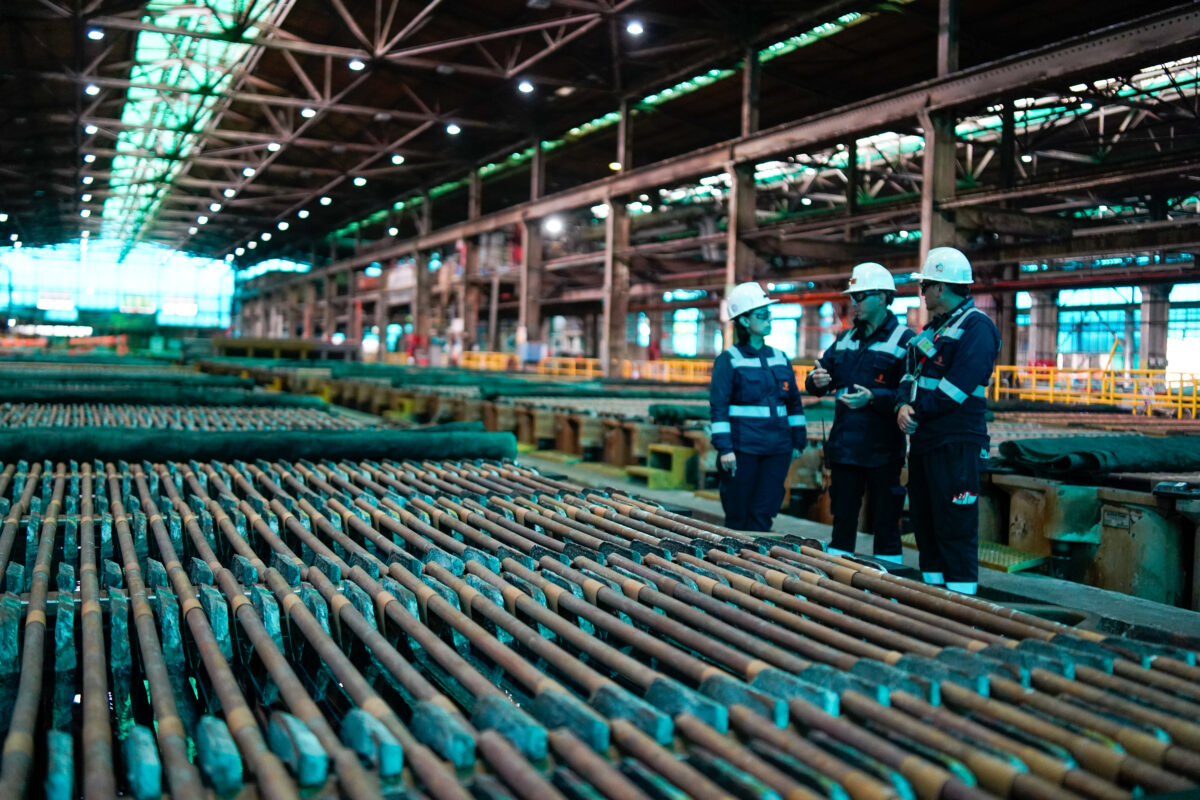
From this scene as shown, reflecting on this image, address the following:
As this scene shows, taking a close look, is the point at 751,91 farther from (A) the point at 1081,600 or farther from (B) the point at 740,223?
(A) the point at 1081,600

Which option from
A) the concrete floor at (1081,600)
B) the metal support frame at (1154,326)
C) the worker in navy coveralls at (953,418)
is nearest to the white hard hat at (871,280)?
the worker in navy coveralls at (953,418)

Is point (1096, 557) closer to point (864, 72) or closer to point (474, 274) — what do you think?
point (864, 72)

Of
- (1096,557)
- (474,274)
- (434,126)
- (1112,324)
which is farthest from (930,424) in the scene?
(1112,324)

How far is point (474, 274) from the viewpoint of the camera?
29.7 m

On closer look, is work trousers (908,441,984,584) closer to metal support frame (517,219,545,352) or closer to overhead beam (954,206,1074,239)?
overhead beam (954,206,1074,239)

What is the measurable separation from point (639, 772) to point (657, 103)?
21827 mm

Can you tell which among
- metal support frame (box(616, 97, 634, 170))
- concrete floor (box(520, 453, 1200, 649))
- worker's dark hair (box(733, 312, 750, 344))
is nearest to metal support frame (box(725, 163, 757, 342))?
metal support frame (box(616, 97, 634, 170))

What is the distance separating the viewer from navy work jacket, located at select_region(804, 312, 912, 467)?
181 inches

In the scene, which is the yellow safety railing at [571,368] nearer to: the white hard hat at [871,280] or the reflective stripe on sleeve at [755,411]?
the reflective stripe on sleeve at [755,411]

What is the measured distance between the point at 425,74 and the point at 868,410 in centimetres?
1893

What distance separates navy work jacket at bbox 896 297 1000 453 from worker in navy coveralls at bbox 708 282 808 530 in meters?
0.90

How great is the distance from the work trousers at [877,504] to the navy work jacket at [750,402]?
1.22ft

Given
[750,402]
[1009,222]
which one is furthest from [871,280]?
[1009,222]

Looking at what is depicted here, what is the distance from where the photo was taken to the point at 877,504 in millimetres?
4711
